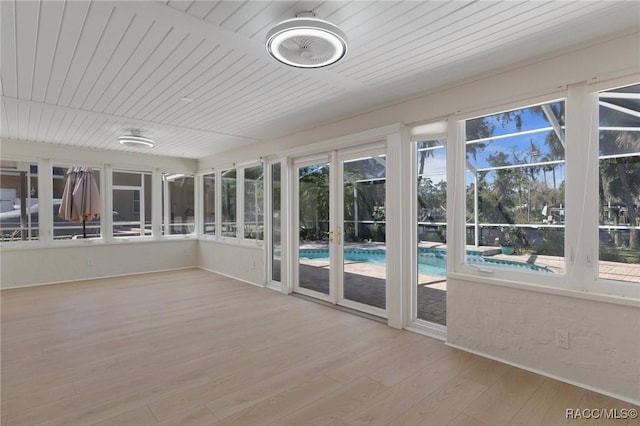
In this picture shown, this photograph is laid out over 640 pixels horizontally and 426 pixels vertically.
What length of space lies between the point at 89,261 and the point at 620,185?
7.80 metres

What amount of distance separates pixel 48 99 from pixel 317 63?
125 inches

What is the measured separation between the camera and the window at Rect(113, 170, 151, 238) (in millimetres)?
6793

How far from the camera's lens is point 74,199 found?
608 cm

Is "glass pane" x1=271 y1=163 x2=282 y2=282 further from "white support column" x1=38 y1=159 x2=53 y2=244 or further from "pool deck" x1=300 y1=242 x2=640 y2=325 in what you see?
"white support column" x1=38 y1=159 x2=53 y2=244

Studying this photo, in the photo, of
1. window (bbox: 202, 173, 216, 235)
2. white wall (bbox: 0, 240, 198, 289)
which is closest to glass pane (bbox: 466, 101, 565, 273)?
window (bbox: 202, 173, 216, 235)

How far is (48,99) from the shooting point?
3607 mm

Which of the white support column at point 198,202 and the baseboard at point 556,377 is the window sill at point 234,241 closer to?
the white support column at point 198,202

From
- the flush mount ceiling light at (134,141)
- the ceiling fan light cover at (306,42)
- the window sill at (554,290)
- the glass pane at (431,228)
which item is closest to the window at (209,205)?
the flush mount ceiling light at (134,141)

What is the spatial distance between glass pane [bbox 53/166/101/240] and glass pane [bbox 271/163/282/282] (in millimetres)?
3512

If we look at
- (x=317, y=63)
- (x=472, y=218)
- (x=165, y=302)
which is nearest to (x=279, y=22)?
(x=317, y=63)

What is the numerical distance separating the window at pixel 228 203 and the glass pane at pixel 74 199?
231 centimetres

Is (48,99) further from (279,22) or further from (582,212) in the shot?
(582,212)

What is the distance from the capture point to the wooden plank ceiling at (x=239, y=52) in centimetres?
205

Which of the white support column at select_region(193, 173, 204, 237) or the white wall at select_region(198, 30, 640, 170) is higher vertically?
the white wall at select_region(198, 30, 640, 170)
